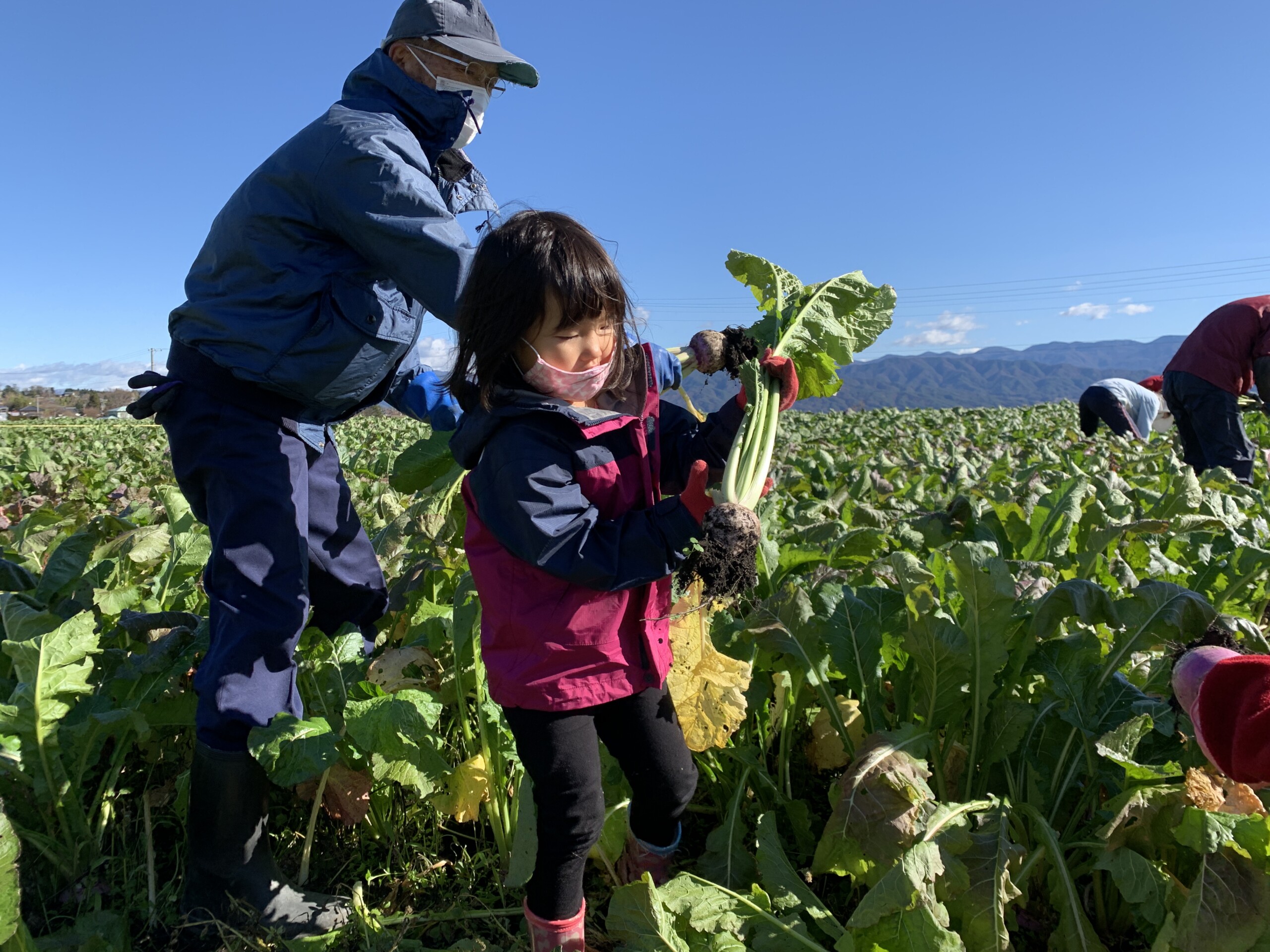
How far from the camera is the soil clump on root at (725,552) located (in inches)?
61.2

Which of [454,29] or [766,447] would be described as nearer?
[766,447]

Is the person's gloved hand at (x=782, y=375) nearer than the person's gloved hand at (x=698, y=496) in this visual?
No

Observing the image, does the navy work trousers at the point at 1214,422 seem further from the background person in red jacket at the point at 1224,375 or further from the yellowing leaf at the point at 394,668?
the yellowing leaf at the point at 394,668

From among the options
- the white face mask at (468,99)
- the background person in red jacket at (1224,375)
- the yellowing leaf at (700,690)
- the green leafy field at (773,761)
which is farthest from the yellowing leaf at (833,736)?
the background person in red jacket at (1224,375)

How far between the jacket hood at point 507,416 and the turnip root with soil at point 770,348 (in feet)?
1.02

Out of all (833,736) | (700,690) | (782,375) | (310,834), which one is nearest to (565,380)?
(782,375)

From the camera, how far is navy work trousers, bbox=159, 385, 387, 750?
6.82 feet

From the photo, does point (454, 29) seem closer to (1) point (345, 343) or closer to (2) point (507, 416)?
(1) point (345, 343)

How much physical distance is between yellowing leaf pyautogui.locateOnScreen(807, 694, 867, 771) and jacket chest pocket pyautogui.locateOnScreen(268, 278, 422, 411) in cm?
157

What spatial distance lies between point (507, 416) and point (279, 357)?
746 mm

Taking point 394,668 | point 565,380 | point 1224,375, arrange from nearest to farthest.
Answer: point 565,380
point 394,668
point 1224,375

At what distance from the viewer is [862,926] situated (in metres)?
1.54

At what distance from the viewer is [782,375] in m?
2.03

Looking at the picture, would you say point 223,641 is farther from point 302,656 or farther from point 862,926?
point 862,926
